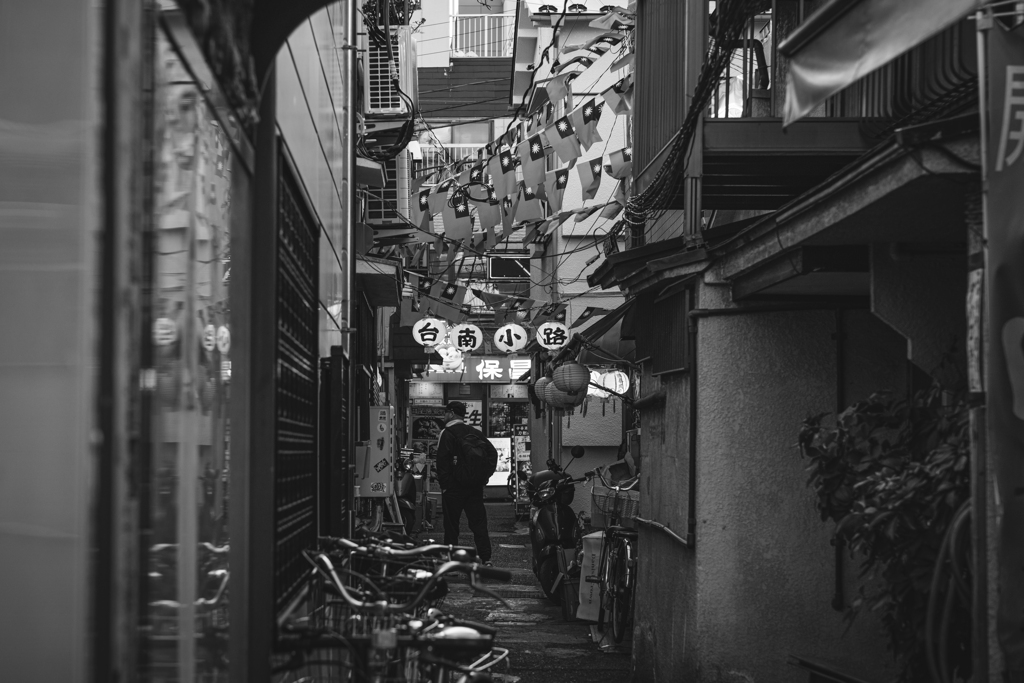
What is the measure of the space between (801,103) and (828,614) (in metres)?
5.25

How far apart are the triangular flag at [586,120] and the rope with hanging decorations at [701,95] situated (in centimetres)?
141

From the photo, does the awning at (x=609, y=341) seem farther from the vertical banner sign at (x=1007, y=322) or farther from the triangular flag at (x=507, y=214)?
the vertical banner sign at (x=1007, y=322)

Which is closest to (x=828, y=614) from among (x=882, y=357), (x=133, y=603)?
(x=882, y=357)

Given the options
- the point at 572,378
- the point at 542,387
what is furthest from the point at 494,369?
the point at 572,378

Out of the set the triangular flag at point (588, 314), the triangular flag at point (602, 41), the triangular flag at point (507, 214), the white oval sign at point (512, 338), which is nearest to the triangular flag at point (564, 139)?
the triangular flag at point (602, 41)

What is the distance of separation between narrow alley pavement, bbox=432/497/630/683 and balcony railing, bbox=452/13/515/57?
21.4 metres

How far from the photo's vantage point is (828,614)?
→ 9.10m

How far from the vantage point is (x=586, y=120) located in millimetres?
12812

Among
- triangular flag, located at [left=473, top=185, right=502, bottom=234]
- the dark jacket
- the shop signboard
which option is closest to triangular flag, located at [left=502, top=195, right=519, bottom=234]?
triangular flag, located at [left=473, top=185, right=502, bottom=234]

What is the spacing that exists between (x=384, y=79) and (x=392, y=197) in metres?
4.40

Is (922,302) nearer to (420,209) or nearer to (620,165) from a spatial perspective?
(620,165)

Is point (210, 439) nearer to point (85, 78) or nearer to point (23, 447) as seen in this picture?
point (23, 447)

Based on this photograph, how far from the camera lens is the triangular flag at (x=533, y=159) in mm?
13414

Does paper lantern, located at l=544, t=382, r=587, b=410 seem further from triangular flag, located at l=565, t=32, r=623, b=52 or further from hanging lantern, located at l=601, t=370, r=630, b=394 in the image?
triangular flag, located at l=565, t=32, r=623, b=52
